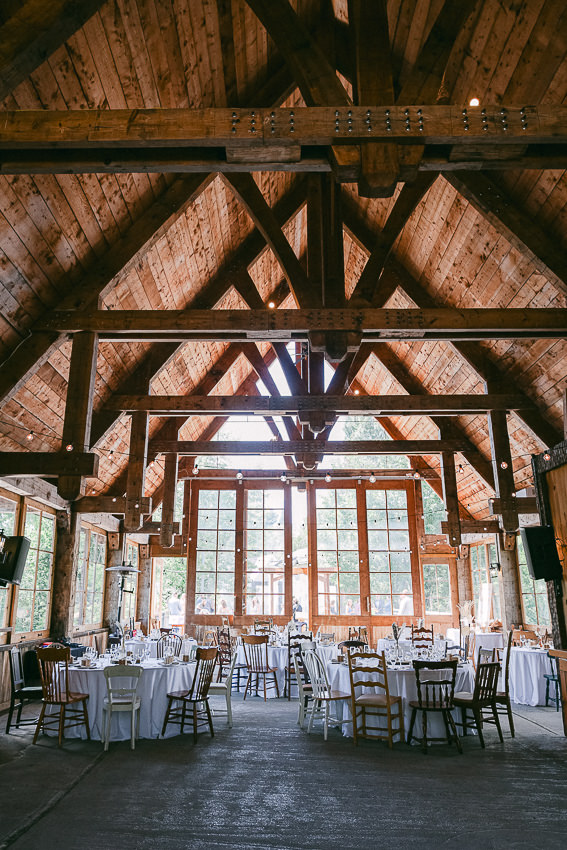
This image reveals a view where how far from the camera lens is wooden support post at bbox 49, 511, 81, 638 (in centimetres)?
1010

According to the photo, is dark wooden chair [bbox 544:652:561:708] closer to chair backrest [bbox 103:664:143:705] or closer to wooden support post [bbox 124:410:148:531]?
chair backrest [bbox 103:664:143:705]

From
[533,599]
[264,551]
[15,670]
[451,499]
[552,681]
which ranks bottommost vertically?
[552,681]

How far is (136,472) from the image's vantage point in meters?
10.0

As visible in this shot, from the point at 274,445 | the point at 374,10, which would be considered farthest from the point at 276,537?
the point at 374,10

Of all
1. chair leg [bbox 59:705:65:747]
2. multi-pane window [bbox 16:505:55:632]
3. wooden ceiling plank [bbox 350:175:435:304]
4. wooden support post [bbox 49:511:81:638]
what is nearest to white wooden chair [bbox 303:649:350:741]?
chair leg [bbox 59:705:65:747]

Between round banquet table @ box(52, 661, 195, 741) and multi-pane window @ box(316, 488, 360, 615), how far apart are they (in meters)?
9.84

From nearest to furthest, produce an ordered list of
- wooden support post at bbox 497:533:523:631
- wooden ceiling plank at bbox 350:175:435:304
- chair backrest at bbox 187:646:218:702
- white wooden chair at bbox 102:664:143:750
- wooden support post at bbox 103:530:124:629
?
white wooden chair at bbox 102:664:143:750 < chair backrest at bbox 187:646:218:702 < wooden ceiling plank at bbox 350:175:435:304 < wooden support post at bbox 497:533:523:631 < wooden support post at bbox 103:530:124:629

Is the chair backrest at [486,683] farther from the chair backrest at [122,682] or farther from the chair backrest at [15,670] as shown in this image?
the chair backrest at [15,670]

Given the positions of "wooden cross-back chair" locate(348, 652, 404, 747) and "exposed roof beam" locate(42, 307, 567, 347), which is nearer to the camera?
"wooden cross-back chair" locate(348, 652, 404, 747)

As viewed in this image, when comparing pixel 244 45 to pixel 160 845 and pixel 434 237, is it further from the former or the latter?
pixel 160 845

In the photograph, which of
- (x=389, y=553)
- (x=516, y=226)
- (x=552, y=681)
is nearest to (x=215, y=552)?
(x=389, y=553)

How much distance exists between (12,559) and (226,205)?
6.40 meters

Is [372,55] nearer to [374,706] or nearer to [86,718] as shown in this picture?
[374,706]

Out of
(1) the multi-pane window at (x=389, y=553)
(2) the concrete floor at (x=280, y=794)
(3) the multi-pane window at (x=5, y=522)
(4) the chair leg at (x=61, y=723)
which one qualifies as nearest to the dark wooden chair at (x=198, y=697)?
(2) the concrete floor at (x=280, y=794)
